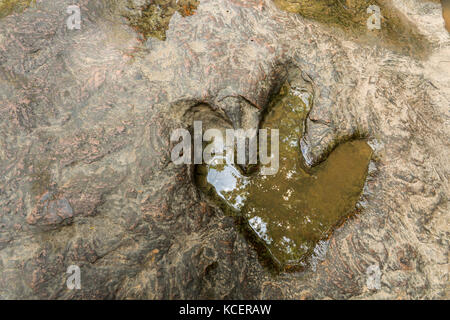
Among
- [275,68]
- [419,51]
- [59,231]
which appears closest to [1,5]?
[59,231]

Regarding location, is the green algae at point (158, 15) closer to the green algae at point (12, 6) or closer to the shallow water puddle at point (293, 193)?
the green algae at point (12, 6)

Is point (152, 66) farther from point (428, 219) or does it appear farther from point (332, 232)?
point (428, 219)

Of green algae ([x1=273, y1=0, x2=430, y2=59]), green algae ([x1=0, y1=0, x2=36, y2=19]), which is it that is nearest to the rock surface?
green algae ([x1=0, y1=0, x2=36, y2=19])

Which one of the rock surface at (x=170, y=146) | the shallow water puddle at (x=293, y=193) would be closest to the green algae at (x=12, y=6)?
the rock surface at (x=170, y=146)

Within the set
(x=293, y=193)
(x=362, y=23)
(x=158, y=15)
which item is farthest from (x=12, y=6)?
(x=362, y=23)

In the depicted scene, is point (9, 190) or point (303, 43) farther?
point (303, 43)

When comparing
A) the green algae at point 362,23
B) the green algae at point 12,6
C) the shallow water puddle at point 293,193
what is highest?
the green algae at point 362,23

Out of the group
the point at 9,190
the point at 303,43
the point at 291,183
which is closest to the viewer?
the point at 9,190
